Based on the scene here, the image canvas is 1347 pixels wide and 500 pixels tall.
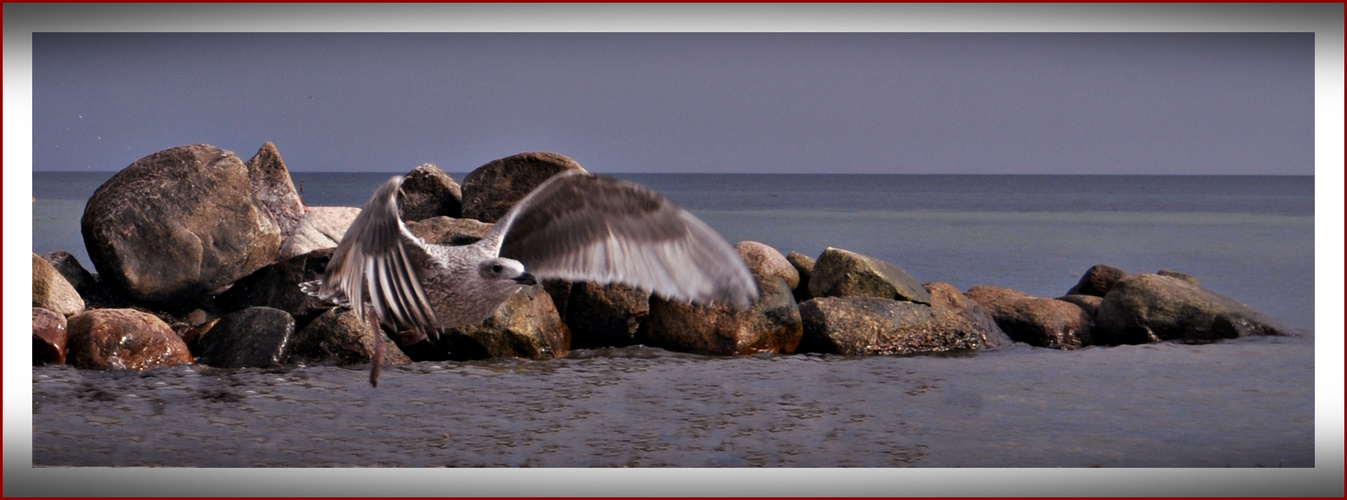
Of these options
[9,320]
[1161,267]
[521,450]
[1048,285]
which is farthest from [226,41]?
[1048,285]

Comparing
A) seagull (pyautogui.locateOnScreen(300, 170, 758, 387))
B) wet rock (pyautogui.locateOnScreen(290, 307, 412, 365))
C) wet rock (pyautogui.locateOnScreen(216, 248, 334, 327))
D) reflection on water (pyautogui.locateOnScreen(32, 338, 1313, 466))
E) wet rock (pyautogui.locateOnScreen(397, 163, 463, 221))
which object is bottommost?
reflection on water (pyautogui.locateOnScreen(32, 338, 1313, 466))

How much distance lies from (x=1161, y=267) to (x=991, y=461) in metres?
2.73

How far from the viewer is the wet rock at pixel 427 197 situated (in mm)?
6910

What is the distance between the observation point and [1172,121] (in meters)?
4.95

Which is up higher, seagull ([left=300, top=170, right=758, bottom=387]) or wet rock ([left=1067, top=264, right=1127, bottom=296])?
seagull ([left=300, top=170, right=758, bottom=387])

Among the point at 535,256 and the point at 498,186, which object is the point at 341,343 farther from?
the point at 535,256

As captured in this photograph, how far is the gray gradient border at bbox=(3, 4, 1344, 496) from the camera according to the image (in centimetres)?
425

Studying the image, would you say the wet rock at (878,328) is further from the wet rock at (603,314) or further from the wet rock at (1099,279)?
the wet rock at (1099,279)

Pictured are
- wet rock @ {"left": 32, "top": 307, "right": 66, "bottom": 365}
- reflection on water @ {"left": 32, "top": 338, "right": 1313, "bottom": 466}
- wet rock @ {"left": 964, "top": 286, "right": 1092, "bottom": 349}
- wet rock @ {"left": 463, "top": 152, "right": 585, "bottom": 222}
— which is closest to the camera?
reflection on water @ {"left": 32, "top": 338, "right": 1313, "bottom": 466}

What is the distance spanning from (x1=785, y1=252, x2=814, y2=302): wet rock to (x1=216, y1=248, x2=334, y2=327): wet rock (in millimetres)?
2991

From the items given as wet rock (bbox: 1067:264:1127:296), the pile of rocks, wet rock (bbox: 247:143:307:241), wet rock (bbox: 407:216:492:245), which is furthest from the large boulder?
wet rock (bbox: 1067:264:1127:296)

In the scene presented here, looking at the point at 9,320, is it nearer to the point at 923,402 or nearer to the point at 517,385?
the point at 517,385

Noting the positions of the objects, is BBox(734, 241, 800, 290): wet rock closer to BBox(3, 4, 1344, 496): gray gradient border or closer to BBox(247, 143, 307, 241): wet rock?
BBox(247, 143, 307, 241): wet rock

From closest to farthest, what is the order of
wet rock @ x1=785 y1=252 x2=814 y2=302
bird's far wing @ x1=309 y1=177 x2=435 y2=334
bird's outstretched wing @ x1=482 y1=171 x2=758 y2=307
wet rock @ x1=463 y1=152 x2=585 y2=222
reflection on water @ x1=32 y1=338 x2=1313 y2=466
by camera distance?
bird's far wing @ x1=309 y1=177 x2=435 y2=334, bird's outstretched wing @ x1=482 y1=171 x2=758 y2=307, reflection on water @ x1=32 y1=338 x2=1313 y2=466, wet rock @ x1=463 y1=152 x2=585 y2=222, wet rock @ x1=785 y1=252 x2=814 y2=302
